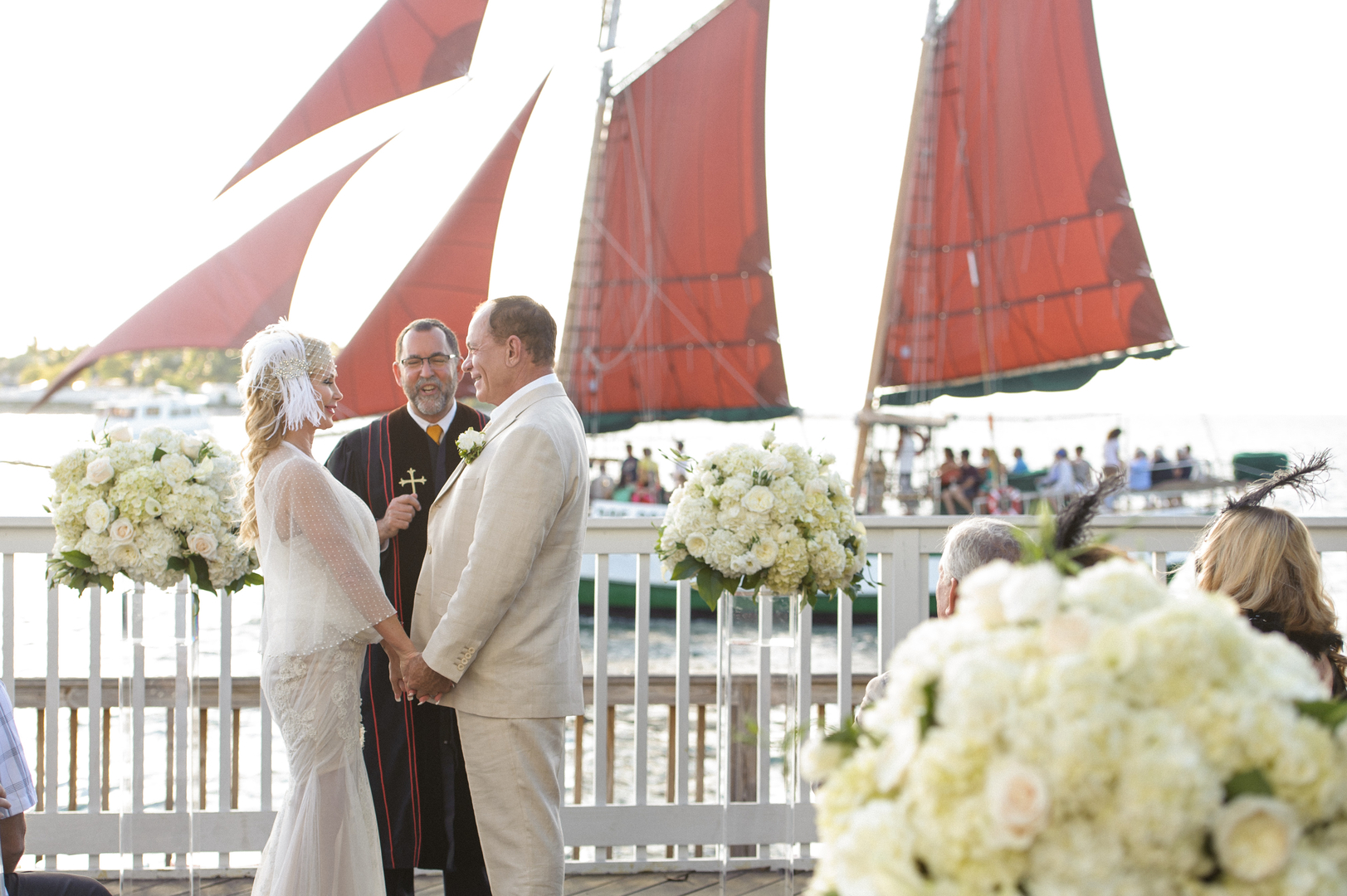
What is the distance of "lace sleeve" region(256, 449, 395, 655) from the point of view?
2.48 metres

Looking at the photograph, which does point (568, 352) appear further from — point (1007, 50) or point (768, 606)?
point (768, 606)

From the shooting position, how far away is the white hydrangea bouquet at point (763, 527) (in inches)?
105

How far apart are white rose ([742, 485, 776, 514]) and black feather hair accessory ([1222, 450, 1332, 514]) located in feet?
3.21

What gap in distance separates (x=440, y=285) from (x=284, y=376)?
13.1 m

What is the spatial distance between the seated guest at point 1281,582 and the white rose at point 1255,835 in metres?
1.39

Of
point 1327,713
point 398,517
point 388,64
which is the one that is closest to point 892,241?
point 388,64

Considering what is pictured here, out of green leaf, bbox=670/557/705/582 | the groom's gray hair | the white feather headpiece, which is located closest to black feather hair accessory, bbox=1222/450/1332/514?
the groom's gray hair

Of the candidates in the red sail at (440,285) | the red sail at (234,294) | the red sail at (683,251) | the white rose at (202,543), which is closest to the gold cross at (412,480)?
the white rose at (202,543)

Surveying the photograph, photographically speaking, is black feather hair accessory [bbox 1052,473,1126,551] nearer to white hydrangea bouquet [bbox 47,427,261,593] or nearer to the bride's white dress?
the bride's white dress

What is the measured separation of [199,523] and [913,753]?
2.36m

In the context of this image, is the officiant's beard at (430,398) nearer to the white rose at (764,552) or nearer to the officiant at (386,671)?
the officiant at (386,671)

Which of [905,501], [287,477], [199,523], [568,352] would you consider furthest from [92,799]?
[905,501]

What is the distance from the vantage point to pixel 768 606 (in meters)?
2.90

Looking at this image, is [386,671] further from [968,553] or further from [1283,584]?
[1283,584]
